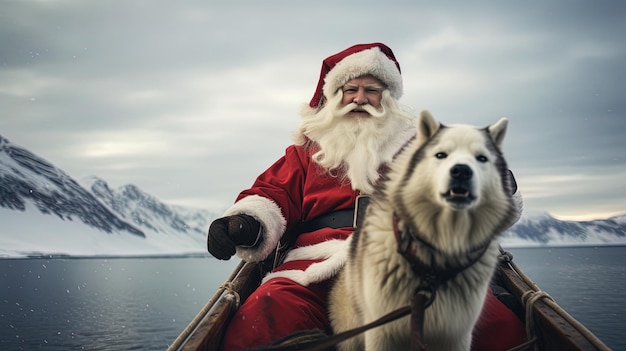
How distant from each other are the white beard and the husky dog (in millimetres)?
1126

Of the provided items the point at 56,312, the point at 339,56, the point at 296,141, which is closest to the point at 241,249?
the point at 296,141

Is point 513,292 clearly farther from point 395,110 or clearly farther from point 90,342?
point 90,342

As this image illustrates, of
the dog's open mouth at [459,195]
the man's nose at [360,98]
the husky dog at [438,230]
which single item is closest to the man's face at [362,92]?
the man's nose at [360,98]

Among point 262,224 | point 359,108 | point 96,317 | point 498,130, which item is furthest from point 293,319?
point 96,317

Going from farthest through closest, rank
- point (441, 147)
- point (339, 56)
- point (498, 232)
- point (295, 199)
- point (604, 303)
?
point (604, 303) < point (339, 56) < point (295, 199) < point (498, 232) < point (441, 147)

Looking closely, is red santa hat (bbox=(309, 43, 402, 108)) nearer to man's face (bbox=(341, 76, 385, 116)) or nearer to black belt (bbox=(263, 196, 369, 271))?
man's face (bbox=(341, 76, 385, 116))

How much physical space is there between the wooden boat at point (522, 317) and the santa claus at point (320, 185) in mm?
113

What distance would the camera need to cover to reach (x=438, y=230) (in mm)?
2461

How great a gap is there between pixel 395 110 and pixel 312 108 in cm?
73

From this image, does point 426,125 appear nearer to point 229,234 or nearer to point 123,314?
point 229,234


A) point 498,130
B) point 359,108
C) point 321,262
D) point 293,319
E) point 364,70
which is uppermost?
point 364,70

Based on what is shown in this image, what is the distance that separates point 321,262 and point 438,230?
1.17m

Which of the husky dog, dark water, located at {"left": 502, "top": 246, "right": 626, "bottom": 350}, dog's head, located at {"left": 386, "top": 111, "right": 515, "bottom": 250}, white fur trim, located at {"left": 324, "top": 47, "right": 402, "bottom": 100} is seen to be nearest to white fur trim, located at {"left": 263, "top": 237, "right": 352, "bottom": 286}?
the husky dog

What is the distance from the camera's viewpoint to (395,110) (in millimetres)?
4195
